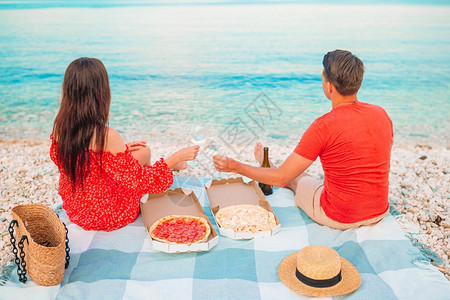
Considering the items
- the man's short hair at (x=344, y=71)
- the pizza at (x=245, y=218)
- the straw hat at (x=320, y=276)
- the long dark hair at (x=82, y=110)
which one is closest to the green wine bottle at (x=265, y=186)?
the pizza at (x=245, y=218)

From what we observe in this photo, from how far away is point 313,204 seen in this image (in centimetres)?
369

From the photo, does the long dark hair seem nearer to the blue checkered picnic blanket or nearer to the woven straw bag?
the woven straw bag

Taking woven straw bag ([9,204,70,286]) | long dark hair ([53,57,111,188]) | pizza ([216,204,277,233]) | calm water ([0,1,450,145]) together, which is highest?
long dark hair ([53,57,111,188])

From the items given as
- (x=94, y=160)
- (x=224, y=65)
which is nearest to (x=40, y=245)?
(x=94, y=160)

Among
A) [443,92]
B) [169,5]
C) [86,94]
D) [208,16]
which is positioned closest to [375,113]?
[86,94]

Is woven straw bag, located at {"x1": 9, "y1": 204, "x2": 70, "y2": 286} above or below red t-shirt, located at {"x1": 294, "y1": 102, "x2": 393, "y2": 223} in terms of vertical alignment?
below

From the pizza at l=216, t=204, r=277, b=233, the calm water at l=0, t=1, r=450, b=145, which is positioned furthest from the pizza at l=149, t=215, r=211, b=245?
the calm water at l=0, t=1, r=450, b=145

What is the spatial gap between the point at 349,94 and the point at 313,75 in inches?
491

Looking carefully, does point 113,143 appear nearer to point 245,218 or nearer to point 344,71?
point 245,218

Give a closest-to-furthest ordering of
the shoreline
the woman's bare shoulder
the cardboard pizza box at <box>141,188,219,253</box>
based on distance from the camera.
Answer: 1. the woman's bare shoulder
2. the cardboard pizza box at <box>141,188,219,253</box>
3. the shoreline

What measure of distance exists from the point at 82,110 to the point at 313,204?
2084 mm

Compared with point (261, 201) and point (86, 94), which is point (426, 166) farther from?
point (86, 94)

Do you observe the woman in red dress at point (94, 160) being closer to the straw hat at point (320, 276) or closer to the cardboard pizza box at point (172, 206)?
the cardboard pizza box at point (172, 206)

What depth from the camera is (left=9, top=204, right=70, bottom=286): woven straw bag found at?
2.68 meters
